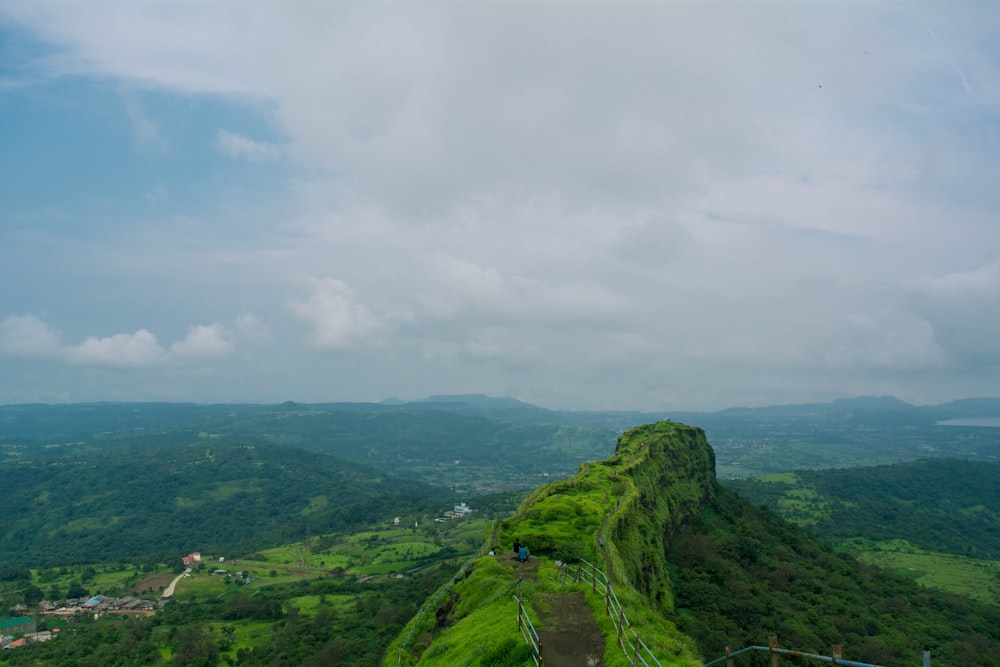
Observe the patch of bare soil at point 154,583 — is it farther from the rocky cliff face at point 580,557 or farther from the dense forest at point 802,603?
the dense forest at point 802,603

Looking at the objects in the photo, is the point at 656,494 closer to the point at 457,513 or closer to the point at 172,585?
the point at 172,585

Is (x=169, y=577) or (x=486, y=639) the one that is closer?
(x=486, y=639)

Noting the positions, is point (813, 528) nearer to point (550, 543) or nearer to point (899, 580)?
point (899, 580)

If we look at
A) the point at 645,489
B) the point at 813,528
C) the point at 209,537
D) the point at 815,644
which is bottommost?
the point at 209,537

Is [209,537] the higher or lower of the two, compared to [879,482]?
lower

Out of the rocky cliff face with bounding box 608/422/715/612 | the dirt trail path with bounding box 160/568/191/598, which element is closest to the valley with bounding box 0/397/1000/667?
the rocky cliff face with bounding box 608/422/715/612

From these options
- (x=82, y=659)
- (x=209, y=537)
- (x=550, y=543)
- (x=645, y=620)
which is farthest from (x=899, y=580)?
(x=209, y=537)

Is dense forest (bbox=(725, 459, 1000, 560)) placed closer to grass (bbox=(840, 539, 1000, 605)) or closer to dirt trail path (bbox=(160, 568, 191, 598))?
grass (bbox=(840, 539, 1000, 605))

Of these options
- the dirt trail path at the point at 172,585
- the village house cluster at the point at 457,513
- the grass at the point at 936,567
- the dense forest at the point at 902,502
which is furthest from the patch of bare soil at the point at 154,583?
the dense forest at the point at 902,502
